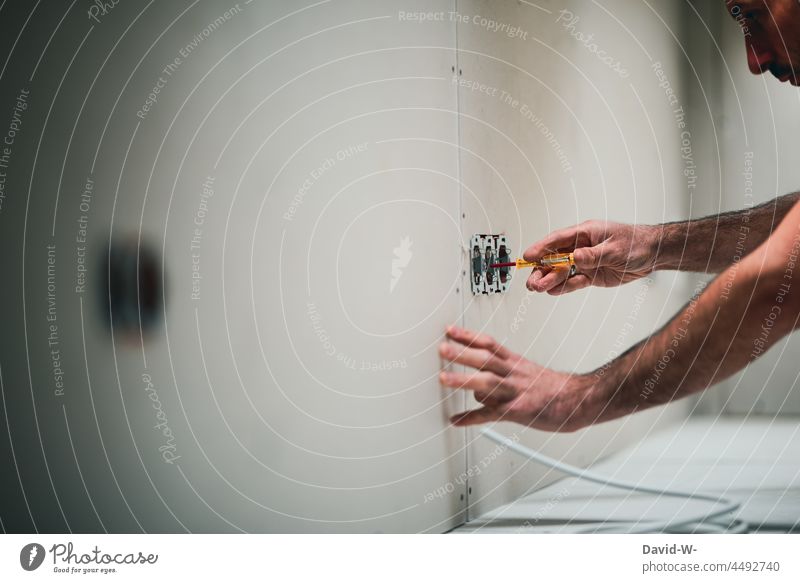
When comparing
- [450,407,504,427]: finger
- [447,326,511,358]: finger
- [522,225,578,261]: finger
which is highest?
[522,225,578,261]: finger

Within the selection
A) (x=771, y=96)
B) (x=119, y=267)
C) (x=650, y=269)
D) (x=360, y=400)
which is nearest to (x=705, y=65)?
(x=771, y=96)

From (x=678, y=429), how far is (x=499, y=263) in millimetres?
244

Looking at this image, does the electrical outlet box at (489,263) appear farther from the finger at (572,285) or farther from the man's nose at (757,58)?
the man's nose at (757,58)

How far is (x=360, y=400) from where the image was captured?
0.69m

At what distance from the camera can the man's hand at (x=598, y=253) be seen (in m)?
0.76

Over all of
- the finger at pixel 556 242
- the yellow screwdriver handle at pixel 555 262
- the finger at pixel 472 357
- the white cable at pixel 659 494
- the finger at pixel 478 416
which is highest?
the finger at pixel 556 242

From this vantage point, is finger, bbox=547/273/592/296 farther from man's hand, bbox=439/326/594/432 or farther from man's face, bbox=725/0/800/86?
man's face, bbox=725/0/800/86

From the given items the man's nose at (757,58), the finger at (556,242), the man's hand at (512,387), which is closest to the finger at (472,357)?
the man's hand at (512,387)

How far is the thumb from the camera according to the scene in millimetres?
758

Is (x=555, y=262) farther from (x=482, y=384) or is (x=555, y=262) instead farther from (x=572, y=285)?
(x=482, y=384)

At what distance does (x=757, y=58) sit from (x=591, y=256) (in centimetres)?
23

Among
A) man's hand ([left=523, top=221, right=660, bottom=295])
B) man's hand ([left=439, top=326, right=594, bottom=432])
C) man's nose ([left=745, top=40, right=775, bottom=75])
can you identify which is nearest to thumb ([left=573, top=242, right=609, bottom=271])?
man's hand ([left=523, top=221, right=660, bottom=295])

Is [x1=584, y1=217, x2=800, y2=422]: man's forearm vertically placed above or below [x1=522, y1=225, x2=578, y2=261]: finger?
below
